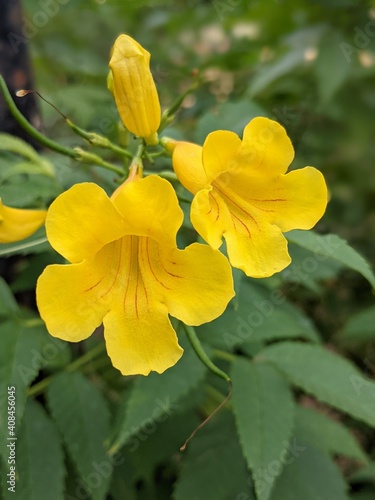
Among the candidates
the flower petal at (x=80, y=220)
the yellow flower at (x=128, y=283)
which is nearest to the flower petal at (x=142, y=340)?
the yellow flower at (x=128, y=283)

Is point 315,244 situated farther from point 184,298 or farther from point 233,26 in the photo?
point 233,26

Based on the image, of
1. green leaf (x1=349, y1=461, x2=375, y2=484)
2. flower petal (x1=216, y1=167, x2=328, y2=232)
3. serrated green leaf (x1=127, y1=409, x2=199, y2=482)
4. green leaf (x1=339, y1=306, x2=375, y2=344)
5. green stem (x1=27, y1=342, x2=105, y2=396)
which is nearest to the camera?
flower petal (x1=216, y1=167, x2=328, y2=232)

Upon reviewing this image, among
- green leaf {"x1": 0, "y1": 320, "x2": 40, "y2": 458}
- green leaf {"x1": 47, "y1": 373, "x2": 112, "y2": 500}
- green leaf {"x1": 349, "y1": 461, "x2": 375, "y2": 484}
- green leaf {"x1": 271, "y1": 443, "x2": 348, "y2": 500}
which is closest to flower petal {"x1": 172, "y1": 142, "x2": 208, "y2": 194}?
green leaf {"x1": 0, "y1": 320, "x2": 40, "y2": 458}

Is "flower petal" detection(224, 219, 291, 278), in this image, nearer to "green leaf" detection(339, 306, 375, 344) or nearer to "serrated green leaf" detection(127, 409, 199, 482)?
"serrated green leaf" detection(127, 409, 199, 482)

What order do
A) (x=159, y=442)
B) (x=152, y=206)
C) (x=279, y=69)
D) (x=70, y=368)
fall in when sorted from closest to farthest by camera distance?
1. (x=152, y=206)
2. (x=70, y=368)
3. (x=159, y=442)
4. (x=279, y=69)

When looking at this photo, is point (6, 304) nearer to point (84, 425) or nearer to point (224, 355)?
point (84, 425)

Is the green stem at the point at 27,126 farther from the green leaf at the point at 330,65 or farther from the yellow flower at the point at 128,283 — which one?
the green leaf at the point at 330,65

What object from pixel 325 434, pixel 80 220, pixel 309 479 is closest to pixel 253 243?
pixel 80 220
